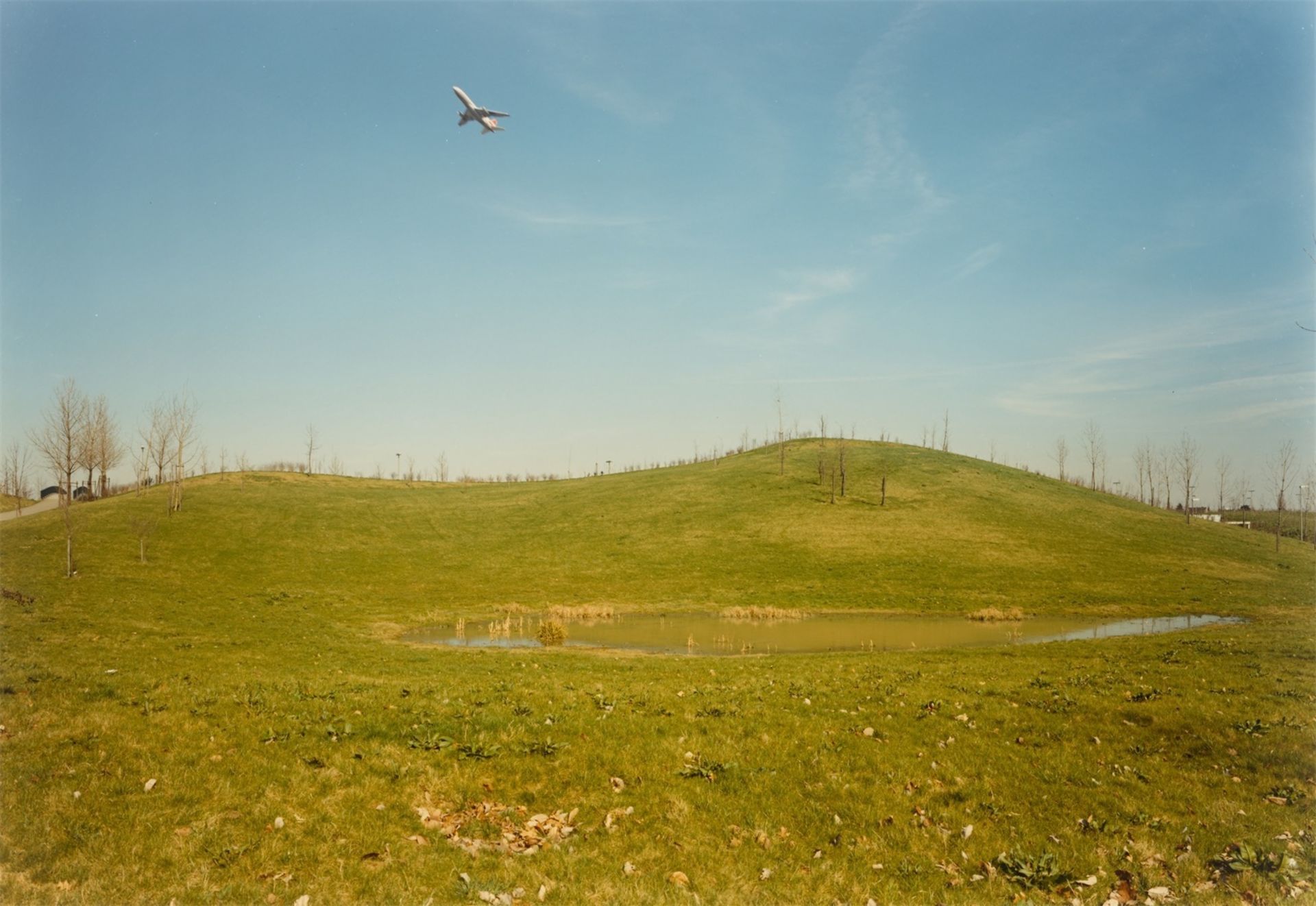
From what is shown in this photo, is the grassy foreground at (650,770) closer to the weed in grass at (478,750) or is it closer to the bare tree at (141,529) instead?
the weed in grass at (478,750)

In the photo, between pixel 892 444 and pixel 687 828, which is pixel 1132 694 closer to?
pixel 687 828

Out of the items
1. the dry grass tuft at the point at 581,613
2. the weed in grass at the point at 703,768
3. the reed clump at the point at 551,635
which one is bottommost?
the dry grass tuft at the point at 581,613

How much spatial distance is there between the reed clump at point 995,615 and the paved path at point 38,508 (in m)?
111

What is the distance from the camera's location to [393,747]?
14.6 metres

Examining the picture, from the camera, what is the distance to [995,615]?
2159 inches

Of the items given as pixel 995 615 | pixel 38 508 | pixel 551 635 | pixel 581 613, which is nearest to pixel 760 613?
pixel 581 613

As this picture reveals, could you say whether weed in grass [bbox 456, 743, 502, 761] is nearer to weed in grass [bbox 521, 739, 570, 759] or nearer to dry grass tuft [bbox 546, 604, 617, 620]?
weed in grass [bbox 521, 739, 570, 759]

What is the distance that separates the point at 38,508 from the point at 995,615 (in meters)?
131

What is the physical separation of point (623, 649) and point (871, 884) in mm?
31507

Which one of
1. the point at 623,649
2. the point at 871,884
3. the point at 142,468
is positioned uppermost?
the point at 142,468

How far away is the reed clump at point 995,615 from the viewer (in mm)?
54469

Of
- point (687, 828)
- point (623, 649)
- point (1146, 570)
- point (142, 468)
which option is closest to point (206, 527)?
point (142, 468)

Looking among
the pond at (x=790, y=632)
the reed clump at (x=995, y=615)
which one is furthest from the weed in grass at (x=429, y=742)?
the reed clump at (x=995, y=615)

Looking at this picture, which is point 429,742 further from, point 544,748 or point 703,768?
point 703,768
